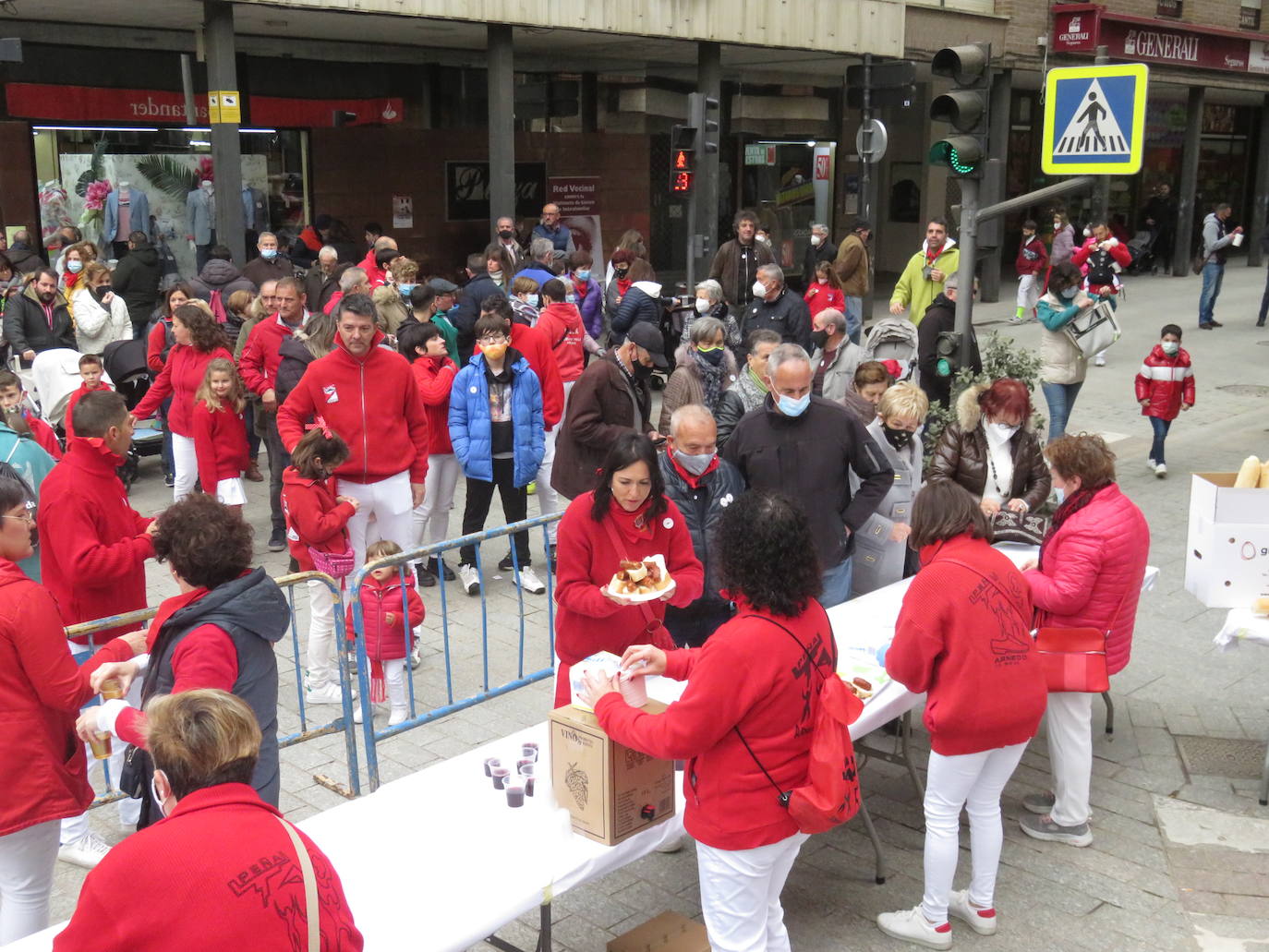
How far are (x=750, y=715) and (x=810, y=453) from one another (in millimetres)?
2771

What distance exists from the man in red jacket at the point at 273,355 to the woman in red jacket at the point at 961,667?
627 cm

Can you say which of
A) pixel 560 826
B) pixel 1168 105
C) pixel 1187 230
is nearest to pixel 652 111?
pixel 1187 230

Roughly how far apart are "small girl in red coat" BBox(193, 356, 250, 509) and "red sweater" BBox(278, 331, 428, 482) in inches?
30.4

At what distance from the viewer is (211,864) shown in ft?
8.89

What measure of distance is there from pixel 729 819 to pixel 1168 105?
115 feet

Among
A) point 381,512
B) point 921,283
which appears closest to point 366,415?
point 381,512

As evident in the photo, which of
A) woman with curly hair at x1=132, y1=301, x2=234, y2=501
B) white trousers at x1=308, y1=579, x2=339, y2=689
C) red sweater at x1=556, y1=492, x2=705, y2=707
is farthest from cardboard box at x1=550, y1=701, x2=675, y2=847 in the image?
woman with curly hair at x1=132, y1=301, x2=234, y2=501

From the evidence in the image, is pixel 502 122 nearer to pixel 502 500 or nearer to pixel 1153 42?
pixel 502 500

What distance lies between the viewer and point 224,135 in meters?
13.6

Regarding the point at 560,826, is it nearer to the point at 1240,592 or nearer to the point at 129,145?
the point at 1240,592

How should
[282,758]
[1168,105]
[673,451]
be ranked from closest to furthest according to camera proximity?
[673,451], [282,758], [1168,105]

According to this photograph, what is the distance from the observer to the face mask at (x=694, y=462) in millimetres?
5918

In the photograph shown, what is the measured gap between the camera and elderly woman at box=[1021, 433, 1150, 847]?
17.9ft

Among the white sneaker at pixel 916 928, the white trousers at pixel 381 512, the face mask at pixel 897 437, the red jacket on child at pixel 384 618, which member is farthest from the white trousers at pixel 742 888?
the white trousers at pixel 381 512
